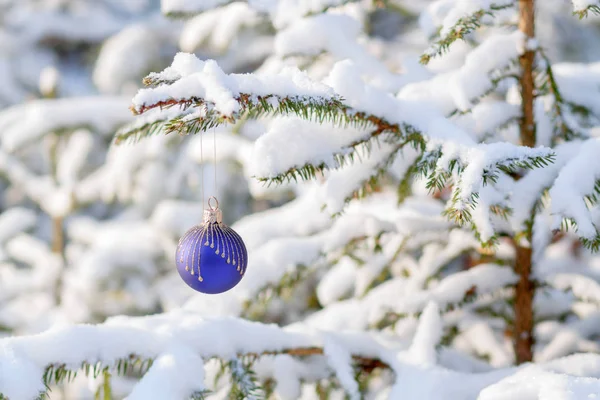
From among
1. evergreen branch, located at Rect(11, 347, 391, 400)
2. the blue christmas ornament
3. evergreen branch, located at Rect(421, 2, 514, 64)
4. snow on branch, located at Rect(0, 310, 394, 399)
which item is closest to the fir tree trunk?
evergreen branch, located at Rect(421, 2, 514, 64)

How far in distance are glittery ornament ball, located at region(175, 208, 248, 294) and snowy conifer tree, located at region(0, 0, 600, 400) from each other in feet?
0.50

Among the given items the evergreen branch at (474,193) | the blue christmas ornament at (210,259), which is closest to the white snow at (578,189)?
the evergreen branch at (474,193)

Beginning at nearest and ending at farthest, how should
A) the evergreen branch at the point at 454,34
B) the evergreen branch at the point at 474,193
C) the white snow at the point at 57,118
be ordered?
1. the evergreen branch at the point at 474,193
2. the evergreen branch at the point at 454,34
3. the white snow at the point at 57,118

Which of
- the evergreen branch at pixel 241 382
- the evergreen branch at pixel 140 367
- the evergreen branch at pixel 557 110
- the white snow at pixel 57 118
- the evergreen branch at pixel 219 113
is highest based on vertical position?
the white snow at pixel 57 118

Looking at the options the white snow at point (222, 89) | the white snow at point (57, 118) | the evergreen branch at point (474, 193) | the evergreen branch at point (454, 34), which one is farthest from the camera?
the white snow at point (57, 118)

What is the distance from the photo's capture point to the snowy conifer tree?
4.18ft

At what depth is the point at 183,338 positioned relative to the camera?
1.53 metres

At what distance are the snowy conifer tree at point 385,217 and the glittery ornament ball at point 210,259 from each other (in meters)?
0.15

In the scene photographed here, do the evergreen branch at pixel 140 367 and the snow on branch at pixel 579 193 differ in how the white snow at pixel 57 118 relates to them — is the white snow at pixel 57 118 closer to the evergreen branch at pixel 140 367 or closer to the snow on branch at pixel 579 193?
the evergreen branch at pixel 140 367

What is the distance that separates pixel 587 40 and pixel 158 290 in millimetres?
3630

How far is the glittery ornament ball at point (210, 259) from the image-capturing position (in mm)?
1477

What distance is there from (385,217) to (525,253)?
0.48 m

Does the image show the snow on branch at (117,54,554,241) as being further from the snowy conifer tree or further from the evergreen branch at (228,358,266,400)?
the evergreen branch at (228,358,266,400)

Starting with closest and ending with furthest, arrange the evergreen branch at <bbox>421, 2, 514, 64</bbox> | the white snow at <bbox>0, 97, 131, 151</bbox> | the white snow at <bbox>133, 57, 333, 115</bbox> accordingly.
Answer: the white snow at <bbox>133, 57, 333, 115</bbox>
the evergreen branch at <bbox>421, 2, 514, 64</bbox>
the white snow at <bbox>0, 97, 131, 151</bbox>
